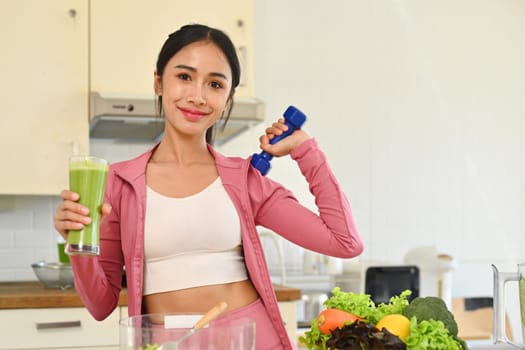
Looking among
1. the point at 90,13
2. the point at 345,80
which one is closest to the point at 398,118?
the point at 345,80

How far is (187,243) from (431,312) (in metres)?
0.56

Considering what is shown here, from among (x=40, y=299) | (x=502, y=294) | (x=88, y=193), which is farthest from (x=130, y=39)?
(x=502, y=294)

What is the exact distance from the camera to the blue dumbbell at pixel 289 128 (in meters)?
1.49

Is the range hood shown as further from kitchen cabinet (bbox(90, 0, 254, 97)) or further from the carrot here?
the carrot

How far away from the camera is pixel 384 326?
3.62ft

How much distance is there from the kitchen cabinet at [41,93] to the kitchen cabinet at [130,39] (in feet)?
0.22

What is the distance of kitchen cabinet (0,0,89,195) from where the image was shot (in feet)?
10.7

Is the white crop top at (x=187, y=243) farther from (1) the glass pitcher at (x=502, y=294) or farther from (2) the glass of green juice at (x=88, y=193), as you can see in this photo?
(1) the glass pitcher at (x=502, y=294)

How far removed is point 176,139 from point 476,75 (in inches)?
129

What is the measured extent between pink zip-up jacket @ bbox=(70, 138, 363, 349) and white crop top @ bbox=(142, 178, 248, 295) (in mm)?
26

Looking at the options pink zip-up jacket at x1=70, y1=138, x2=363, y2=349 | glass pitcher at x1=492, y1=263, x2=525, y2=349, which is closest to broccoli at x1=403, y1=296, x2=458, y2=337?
glass pitcher at x1=492, y1=263, x2=525, y2=349

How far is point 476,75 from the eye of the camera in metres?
4.55

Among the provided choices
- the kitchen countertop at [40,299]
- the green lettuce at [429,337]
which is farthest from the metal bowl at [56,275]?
the green lettuce at [429,337]

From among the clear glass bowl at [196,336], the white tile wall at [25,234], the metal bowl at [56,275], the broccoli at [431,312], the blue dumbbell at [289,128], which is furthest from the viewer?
the white tile wall at [25,234]
